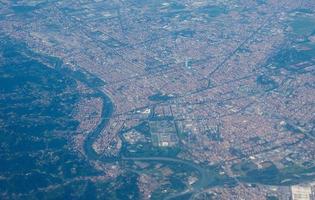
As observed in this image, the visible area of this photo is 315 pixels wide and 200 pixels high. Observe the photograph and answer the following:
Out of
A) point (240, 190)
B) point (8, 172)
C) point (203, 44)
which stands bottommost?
point (240, 190)

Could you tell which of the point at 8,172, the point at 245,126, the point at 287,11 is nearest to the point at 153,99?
the point at 245,126

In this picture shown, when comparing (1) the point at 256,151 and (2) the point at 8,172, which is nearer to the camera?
(2) the point at 8,172

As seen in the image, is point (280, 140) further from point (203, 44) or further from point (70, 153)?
point (203, 44)

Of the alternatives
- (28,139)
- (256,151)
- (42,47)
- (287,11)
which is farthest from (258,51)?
(28,139)

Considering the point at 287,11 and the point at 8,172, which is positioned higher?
the point at 287,11

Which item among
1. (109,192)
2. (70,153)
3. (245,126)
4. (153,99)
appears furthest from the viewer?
(153,99)

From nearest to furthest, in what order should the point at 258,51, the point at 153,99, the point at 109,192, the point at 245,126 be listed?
the point at 109,192 < the point at 245,126 < the point at 153,99 < the point at 258,51
